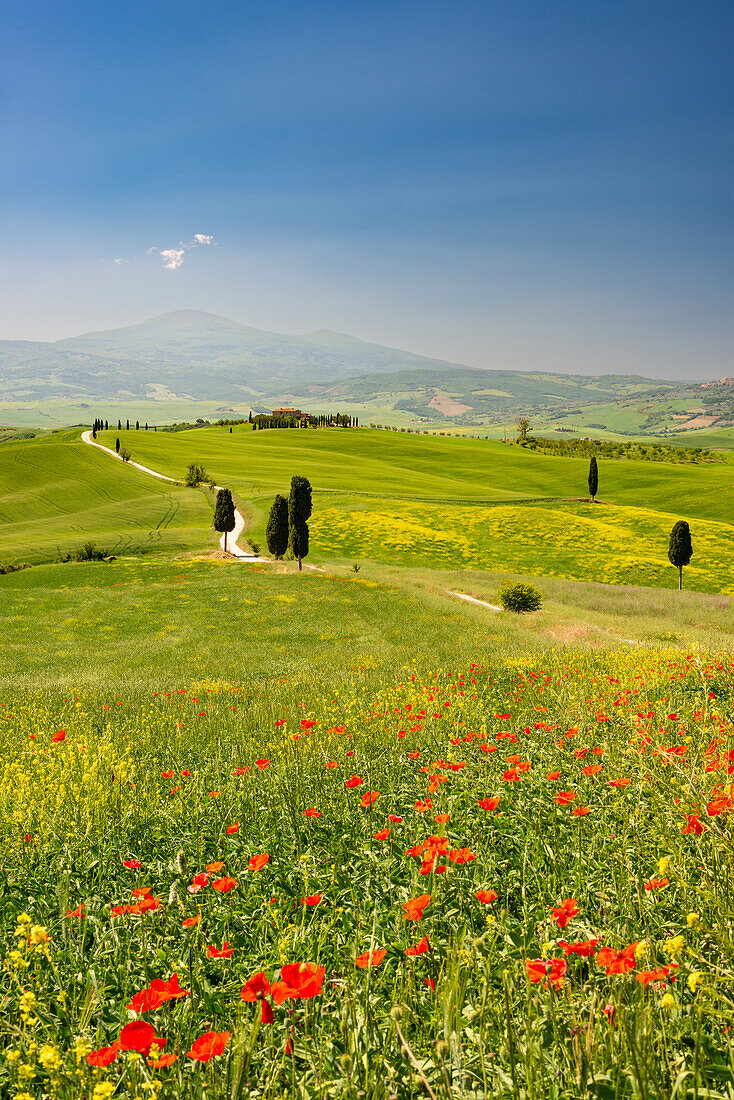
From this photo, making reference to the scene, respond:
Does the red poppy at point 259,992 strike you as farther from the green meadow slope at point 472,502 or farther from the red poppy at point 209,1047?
the green meadow slope at point 472,502

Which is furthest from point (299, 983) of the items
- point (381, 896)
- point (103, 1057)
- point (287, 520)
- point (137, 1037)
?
point (287, 520)

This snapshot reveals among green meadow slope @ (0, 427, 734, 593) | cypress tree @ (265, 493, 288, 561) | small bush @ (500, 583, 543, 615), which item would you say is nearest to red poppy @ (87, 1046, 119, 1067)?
small bush @ (500, 583, 543, 615)

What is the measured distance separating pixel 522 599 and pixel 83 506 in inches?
2621

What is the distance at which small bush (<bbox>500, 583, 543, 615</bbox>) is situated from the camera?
3191cm

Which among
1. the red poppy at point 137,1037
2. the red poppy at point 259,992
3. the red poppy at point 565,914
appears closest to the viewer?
the red poppy at point 137,1037

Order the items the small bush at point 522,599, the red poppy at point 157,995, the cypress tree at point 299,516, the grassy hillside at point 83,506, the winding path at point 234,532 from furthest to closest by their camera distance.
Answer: the grassy hillside at point 83,506
the winding path at point 234,532
the cypress tree at point 299,516
the small bush at point 522,599
the red poppy at point 157,995

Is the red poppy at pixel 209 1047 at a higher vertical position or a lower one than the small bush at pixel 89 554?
higher

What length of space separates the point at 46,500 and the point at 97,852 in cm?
8460

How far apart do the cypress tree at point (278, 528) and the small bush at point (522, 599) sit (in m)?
24.8

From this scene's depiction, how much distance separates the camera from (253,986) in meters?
2.27

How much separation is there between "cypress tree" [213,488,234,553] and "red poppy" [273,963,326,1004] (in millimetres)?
56362

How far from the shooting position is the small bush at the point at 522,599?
3191 cm

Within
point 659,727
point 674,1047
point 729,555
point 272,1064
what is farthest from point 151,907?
point 729,555

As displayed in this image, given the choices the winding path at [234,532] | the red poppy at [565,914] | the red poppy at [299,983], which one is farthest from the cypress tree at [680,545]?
the red poppy at [299,983]
